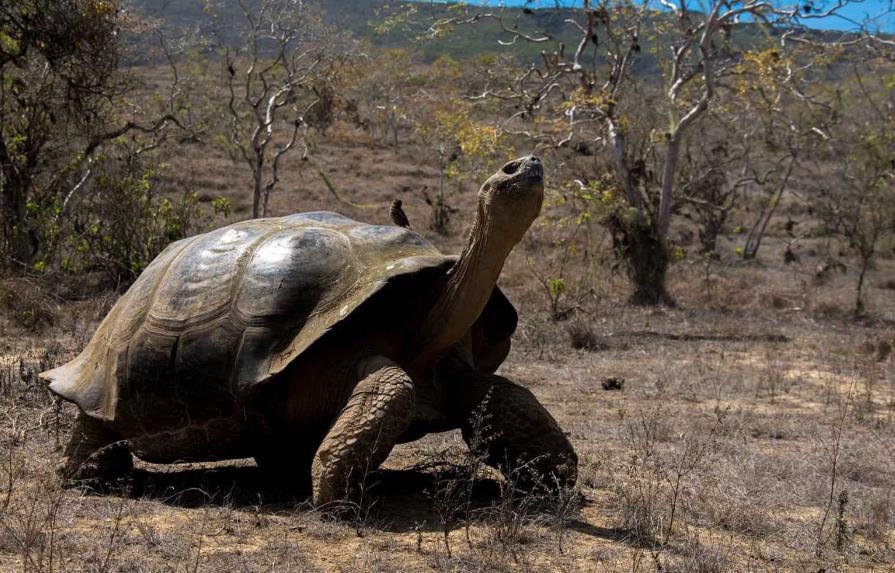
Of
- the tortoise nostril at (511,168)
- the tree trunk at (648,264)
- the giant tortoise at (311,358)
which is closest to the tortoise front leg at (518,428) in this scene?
the giant tortoise at (311,358)

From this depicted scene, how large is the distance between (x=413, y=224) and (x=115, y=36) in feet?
34.4

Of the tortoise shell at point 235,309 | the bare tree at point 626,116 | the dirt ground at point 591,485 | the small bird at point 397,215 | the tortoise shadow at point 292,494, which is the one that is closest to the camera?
the dirt ground at point 591,485

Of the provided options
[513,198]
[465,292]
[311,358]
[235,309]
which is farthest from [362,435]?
[513,198]

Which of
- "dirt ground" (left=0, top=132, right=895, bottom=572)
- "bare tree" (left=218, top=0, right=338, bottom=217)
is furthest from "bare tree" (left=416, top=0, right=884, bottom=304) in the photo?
"bare tree" (left=218, top=0, right=338, bottom=217)

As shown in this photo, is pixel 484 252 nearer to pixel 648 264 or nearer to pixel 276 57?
Answer: pixel 648 264

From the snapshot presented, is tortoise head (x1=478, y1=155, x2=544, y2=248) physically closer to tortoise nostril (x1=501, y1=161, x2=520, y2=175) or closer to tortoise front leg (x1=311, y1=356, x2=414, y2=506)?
tortoise nostril (x1=501, y1=161, x2=520, y2=175)

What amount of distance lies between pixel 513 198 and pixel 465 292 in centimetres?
47

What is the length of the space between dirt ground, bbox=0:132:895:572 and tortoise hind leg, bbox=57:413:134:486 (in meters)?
0.11

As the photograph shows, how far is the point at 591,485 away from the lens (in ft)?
14.0

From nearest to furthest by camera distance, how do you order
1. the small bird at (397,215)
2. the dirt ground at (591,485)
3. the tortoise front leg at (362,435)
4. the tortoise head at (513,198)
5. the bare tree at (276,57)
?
the dirt ground at (591,485) → the tortoise head at (513,198) → the tortoise front leg at (362,435) → the small bird at (397,215) → the bare tree at (276,57)

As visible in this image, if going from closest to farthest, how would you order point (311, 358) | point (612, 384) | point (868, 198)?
point (311, 358), point (612, 384), point (868, 198)

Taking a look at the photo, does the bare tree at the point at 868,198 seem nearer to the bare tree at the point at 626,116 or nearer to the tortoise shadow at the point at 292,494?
the bare tree at the point at 626,116

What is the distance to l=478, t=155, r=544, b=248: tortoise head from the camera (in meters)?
3.21

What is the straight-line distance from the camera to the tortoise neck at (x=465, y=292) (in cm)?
338
